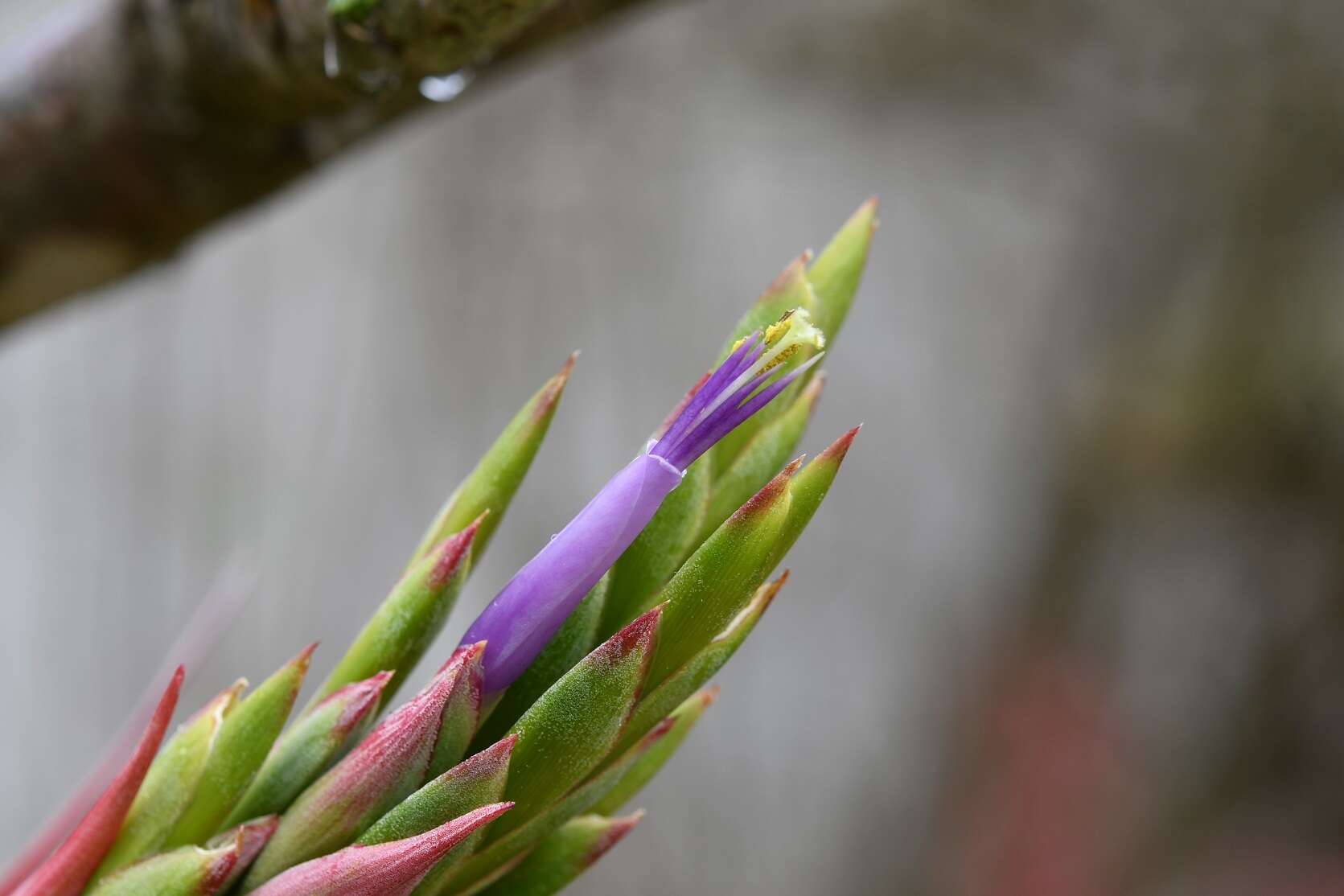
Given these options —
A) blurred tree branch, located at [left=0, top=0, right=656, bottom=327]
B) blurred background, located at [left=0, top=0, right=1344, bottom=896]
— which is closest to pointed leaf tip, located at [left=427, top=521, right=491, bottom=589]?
blurred tree branch, located at [left=0, top=0, right=656, bottom=327]

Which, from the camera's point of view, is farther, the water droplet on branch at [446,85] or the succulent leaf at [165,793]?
the water droplet on branch at [446,85]

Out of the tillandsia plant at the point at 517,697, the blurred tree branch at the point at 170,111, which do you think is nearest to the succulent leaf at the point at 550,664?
the tillandsia plant at the point at 517,697

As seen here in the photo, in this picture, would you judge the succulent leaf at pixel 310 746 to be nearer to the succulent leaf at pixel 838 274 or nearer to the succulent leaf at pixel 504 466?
the succulent leaf at pixel 504 466

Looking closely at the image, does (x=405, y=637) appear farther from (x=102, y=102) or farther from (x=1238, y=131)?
(x=1238, y=131)

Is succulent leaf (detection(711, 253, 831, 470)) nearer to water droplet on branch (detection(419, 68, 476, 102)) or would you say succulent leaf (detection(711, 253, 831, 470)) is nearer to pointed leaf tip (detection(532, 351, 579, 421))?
pointed leaf tip (detection(532, 351, 579, 421))

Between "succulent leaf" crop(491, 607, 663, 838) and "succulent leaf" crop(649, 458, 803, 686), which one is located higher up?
"succulent leaf" crop(649, 458, 803, 686)

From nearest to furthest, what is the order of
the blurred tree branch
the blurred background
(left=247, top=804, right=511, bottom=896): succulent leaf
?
1. (left=247, top=804, right=511, bottom=896): succulent leaf
2. the blurred tree branch
3. the blurred background

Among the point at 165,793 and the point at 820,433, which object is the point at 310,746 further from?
the point at 820,433
